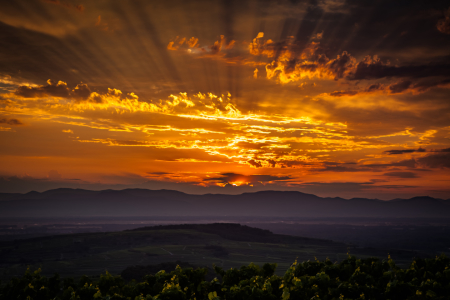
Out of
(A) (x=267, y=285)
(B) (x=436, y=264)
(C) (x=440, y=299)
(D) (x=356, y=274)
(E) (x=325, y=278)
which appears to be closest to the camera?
(C) (x=440, y=299)

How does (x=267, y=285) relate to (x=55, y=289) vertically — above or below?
above

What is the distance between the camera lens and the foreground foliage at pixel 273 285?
20.0m

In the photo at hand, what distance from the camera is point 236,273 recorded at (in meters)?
23.8

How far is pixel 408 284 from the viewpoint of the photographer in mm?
20906

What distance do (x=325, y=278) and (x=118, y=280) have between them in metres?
12.9

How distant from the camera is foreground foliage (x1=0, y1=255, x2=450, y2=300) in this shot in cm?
1995

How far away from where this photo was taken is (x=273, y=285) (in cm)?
2120

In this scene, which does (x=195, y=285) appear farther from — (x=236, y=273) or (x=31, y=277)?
(x=31, y=277)

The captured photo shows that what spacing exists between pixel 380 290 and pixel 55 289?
1995cm

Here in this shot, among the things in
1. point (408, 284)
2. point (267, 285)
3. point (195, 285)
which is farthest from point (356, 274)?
point (195, 285)

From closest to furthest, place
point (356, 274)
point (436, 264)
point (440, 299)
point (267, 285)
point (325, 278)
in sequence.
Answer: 1. point (440, 299)
2. point (267, 285)
3. point (325, 278)
4. point (356, 274)
5. point (436, 264)

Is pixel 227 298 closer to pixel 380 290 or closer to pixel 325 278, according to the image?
pixel 325 278

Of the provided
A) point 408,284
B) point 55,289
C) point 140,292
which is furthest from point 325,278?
point 55,289

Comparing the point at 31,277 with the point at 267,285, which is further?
the point at 31,277
